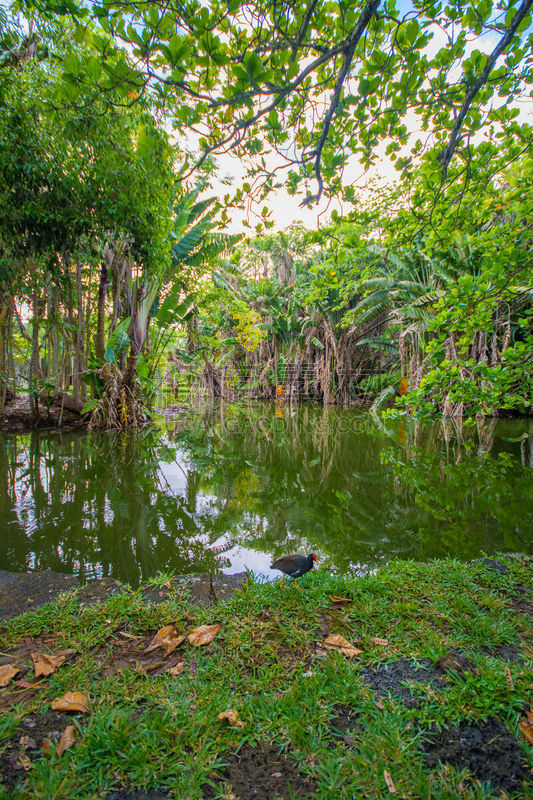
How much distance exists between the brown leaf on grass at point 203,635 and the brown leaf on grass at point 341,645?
0.58 metres

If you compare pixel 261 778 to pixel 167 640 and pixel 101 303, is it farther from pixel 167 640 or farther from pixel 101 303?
pixel 101 303

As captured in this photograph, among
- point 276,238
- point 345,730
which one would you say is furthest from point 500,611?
point 276,238

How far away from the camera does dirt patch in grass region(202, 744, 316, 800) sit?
3.76 ft

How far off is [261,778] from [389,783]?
1.36 feet

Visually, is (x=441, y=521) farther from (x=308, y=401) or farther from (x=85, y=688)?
(x=308, y=401)

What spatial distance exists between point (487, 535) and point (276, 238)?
770 inches

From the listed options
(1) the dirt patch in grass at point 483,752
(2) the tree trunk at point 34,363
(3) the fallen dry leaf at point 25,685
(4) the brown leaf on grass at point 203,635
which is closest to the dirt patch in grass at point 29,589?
(3) the fallen dry leaf at point 25,685

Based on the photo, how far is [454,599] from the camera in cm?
218

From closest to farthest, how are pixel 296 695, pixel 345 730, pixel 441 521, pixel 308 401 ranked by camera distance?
1. pixel 345 730
2. pixel 296 695
3. pixel 441 521
4. pixel 308 401

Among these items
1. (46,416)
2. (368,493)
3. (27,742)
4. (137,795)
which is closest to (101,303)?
(46,416)

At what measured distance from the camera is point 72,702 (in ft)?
4.74

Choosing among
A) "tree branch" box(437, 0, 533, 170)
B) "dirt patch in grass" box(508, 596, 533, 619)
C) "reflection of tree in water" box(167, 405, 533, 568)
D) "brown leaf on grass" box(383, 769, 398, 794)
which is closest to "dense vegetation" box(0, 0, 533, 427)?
"tree branch" box(437, 0, 533, 170)

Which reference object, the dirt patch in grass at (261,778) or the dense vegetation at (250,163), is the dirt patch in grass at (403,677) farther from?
the dense vegetation at (250,163)

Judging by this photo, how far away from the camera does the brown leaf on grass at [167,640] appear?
1.81 m
